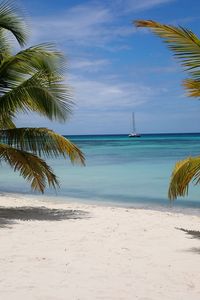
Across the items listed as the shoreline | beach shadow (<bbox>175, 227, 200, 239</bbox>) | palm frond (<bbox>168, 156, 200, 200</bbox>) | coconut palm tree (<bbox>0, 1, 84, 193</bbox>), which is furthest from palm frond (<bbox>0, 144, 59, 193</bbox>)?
the shoreline

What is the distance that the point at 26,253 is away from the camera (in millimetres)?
5883

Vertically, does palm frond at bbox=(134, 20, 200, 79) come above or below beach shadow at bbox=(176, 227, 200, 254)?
Answer: above

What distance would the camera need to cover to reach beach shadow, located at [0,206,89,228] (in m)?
8.97

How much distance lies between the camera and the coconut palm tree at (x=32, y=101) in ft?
29.1

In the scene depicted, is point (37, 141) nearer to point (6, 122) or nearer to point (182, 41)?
point (6, 122)

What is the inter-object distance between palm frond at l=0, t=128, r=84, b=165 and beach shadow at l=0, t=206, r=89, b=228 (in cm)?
137

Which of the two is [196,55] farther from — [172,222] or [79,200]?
[79,200]

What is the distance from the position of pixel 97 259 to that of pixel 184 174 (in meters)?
2.00

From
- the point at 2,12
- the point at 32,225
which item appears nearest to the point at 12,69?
the point at 2,12

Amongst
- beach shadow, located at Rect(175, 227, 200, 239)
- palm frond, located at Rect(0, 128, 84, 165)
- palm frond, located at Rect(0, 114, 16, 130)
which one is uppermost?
palm frond, located at Rect(0, 114, 16, 130)

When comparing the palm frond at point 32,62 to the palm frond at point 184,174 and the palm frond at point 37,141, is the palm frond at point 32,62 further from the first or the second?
the palm frond at point 184,174

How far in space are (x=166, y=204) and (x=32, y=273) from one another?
30.5 feet

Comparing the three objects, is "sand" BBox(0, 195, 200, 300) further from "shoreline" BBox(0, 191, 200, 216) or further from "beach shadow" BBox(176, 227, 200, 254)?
"shoreline" BBox(0, 191, 200, 216)

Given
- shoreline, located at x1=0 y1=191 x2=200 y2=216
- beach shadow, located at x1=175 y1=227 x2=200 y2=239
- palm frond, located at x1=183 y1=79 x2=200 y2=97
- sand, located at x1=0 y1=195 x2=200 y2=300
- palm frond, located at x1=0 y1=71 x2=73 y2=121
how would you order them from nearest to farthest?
1. sand, located at x1=0 y1=195 x2=200 y2=300
2. palm frond, located at x1=183 y1=79 x2=200 y2=97
3. beach shadow, located at x1=175 y1=227 x2=200 y2=239
4. palm frond, located at x1=0 y1=71 x2=73 y2=121
5. shoreline, located at x1=0 y1=191 x2=200 y2=216
